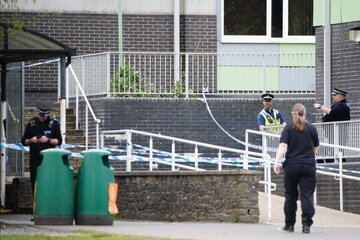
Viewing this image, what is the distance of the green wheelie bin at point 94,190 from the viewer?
1870cm

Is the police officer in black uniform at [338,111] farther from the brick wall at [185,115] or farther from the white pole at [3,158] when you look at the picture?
the white pole at [3,158]

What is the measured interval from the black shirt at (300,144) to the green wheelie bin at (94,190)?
2350mm

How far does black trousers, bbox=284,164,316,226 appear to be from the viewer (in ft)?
60.1

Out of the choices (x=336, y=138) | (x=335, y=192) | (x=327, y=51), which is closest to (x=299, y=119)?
(x=335, y=192)

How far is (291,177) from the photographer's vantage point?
18.3 metres

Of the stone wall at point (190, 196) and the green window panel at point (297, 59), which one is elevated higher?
the green window panel at point (297, 59)

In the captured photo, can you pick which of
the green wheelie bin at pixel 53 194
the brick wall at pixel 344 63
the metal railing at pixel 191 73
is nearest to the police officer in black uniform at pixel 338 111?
the brick wall at pixel 344 63

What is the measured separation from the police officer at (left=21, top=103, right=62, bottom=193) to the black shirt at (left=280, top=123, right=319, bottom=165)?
11.8ft

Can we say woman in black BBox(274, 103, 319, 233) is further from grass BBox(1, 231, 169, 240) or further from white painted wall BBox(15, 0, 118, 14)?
white painted wall BBox(15, 0, 118, 14)

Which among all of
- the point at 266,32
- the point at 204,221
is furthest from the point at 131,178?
the point at 266,32

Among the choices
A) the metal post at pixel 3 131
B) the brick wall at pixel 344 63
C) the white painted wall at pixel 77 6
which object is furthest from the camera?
the white painted wall at pixel 77 6

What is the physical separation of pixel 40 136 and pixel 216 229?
10.4ft

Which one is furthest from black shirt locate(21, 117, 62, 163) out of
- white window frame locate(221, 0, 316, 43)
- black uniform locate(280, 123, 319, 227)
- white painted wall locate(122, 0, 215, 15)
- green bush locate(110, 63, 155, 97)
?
white window frame locate(221, 0, 316, 43)

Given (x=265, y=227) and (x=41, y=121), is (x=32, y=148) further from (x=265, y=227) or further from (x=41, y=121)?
(x=265, y=227)
